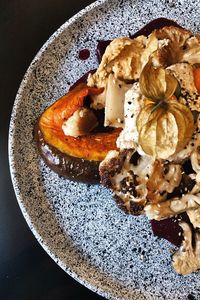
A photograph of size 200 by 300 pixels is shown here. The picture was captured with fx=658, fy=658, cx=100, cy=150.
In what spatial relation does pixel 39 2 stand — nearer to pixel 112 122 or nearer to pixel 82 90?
pixel 82 90

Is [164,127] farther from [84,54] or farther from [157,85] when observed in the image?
[84,54]

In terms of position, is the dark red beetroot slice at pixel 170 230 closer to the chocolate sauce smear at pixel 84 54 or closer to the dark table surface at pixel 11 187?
the dark table surface at pixel 11 187

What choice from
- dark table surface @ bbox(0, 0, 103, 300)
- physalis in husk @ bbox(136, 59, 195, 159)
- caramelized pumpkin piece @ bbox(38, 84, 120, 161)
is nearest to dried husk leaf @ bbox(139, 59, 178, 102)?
physalis in husk @ bbox(136, 59, 195, 159)

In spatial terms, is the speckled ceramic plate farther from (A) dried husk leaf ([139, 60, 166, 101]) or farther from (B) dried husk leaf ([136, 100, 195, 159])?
(A) dried husk leaf ([139, 60, 166, 101])

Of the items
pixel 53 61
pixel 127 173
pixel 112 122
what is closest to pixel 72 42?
pixel 53 61

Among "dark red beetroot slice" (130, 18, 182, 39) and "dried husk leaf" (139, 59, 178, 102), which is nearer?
"dried husk leaf" (139, 59, 178, 102)

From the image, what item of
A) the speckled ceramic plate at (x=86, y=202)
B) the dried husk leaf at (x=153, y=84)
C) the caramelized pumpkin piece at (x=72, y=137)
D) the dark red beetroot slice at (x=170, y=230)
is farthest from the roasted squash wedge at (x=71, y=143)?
the dried husk leaf at (x=153, y=84)

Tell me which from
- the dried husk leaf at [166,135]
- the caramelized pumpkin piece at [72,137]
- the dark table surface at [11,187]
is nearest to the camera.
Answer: the dried husk leaf at [166,135]
